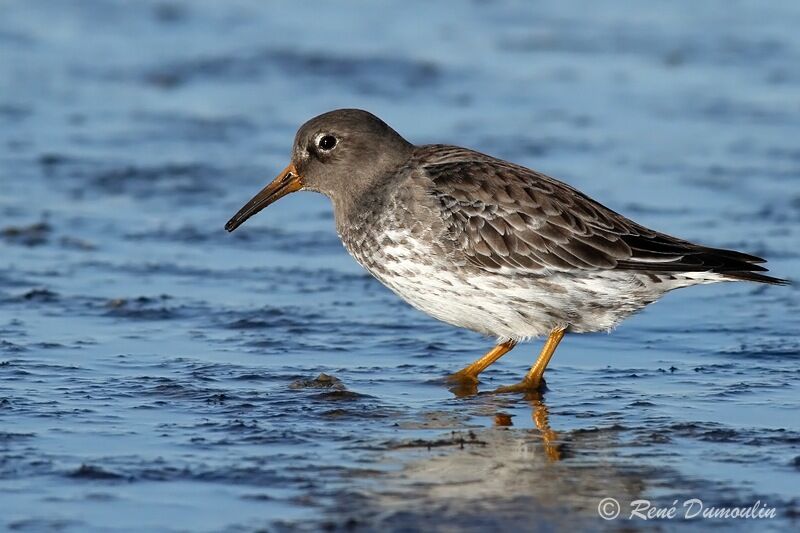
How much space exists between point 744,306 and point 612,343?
1453 millimetres

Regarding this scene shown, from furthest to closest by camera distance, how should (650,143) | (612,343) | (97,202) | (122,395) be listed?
(650,143) < (97,202) < (612,343) < (122,395)

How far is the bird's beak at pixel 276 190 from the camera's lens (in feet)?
33.3

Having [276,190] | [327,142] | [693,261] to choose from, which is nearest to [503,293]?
[693,261]

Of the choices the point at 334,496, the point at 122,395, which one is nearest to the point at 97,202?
the point at 122,395

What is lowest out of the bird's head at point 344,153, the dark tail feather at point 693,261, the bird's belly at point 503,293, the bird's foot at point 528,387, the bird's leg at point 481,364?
the bird's foot at point 528,387

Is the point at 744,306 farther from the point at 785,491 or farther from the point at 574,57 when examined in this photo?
the point at 574,57

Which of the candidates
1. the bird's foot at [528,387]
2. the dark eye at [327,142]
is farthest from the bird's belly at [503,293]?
the dark eye at [327,142]

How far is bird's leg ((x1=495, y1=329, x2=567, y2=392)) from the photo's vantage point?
9.18 m

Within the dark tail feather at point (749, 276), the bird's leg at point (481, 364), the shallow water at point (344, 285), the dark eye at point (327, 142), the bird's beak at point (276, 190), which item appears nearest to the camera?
the shallow water at point (344, 285)

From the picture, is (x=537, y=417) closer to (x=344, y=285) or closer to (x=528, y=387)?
(x=528, y=387)

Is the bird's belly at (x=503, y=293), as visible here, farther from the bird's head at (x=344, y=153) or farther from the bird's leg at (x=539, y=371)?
the bird's head at (x=344, y=153)

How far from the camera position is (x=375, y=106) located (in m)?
17.2

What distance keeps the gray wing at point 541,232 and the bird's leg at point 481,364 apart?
0.81m

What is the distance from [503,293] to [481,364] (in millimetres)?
713
